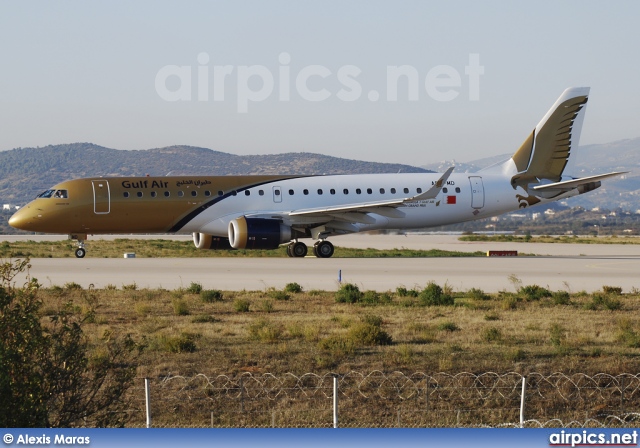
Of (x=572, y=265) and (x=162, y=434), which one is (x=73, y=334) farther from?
(x=572, y=265)

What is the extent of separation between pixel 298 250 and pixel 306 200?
2412mm

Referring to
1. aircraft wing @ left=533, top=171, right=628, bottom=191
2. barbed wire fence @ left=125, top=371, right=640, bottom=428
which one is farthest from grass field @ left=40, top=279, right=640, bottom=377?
aircraft wing @ left=533, top=171, right=628, bottom=191

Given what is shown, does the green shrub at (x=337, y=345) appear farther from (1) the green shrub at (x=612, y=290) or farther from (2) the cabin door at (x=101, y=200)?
(2) the cabin door at (x=101, y=200)

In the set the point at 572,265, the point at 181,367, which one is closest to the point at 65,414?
the point at 181,367

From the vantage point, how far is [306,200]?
4209 cm

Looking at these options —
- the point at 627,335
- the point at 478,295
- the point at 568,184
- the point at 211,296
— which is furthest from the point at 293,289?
the point at 568,184

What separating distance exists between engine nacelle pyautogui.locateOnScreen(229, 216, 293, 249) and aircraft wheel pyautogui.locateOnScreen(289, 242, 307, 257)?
3.10 m

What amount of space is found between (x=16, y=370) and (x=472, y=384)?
26.6ft

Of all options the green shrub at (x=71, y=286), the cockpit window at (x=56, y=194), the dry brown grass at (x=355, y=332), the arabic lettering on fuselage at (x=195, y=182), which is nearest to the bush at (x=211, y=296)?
the dry brown grass at (x=355, y=332)

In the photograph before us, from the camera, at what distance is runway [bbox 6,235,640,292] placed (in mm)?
30953

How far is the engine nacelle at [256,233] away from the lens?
128 feet

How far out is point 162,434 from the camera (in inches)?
276

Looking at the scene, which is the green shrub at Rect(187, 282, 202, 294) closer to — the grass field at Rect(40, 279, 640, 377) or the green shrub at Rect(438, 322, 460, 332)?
the grass field at Rect(40, 279, 640, 377)

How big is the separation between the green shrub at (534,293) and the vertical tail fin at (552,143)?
17502 millimetres
